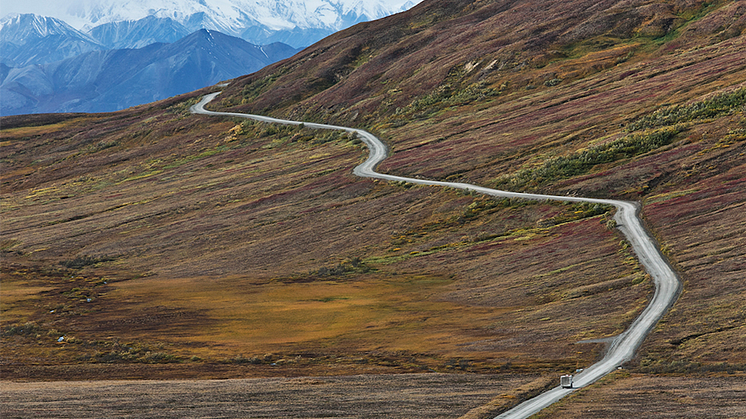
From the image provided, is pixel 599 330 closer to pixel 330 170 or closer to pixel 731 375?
pixel 731 375

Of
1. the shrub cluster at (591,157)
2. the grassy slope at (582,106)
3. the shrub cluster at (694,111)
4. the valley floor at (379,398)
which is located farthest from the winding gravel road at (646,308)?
the shrub cluster at (694,111)

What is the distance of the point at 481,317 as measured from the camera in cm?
4241

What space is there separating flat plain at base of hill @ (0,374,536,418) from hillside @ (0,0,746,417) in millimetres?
2544

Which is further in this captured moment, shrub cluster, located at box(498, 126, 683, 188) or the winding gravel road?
shrub cluster, located at box(498, 126, 683, 188)

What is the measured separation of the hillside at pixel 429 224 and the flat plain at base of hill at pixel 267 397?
254 cm

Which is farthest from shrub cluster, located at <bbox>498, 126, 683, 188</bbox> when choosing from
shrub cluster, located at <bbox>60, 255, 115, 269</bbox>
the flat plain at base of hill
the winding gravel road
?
shrub cluster, located at <bbox>60, 255, 115, 269</bbox>

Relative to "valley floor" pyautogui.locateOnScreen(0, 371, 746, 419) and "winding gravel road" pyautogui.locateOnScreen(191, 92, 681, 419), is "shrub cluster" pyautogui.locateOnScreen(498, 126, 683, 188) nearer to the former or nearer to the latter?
"winding gravel road" pyautogui.locateOnScreen(191, 92, 681, 419)

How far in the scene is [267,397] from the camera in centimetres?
2800

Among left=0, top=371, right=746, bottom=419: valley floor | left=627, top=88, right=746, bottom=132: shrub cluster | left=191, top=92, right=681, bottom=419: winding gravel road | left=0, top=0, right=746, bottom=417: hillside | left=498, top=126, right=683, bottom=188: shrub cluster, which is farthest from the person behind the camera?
left=627, top=88, right=746, bottom=132: shrub cluster

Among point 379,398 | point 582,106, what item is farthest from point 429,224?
point 379,398

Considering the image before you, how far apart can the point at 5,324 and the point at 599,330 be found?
43.2 m

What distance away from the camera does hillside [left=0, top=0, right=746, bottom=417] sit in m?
37.2

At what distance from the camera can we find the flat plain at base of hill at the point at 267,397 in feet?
83.9

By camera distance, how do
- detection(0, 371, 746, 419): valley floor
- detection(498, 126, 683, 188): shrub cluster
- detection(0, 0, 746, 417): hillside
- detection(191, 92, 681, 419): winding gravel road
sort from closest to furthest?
detection(0, 371, 746, 419): valley floor, detection(191, 92, 681, 419): winding gravel road, detection(0, 0, 746, 417): hillside, detection(498, 126, 683, 188): shrub cluster
